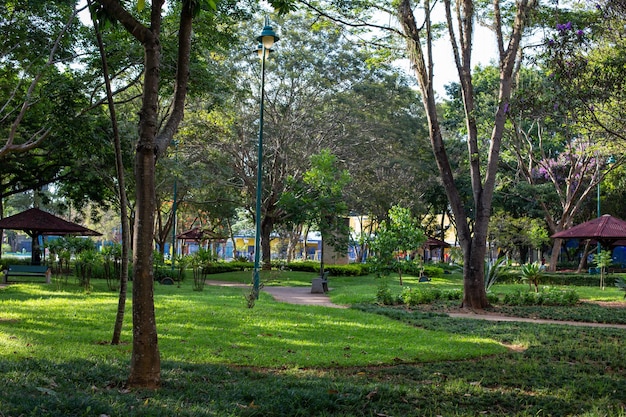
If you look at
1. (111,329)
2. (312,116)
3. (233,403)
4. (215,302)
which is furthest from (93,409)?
(312,116)

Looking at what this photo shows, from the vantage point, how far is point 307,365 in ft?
21.8

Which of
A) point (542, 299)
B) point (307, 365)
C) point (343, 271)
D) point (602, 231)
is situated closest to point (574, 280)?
point (602, 231)

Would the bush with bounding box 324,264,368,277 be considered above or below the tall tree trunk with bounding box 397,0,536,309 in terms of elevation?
below

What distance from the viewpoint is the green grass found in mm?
4602

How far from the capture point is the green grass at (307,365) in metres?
4.60

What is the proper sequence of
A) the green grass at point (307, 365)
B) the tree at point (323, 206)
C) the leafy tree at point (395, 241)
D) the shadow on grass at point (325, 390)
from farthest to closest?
the leafy tree at point (395, 241) → the tree at point (323, 206) → the green grass at point (307, 365) → the shadow on grass at point (325, 390)

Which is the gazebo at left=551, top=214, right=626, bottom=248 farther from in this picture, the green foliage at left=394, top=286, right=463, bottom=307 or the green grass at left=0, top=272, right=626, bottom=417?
the green grass at left=0, top=272, right=626, bottom=417

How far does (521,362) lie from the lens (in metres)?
7.11

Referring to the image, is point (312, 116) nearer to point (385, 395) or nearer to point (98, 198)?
point (98, 198)

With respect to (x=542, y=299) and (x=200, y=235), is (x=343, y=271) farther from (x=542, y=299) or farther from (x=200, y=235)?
(x=542, y=299)

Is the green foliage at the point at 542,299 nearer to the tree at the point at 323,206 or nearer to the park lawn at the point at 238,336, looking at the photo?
the park lawn at the point at 238,336

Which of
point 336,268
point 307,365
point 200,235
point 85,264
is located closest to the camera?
point 307,365

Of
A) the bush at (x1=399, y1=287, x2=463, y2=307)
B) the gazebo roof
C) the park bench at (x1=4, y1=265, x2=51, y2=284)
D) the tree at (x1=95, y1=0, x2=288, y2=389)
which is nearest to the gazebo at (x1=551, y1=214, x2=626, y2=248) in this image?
the bush at (x1=399, y1=287, x2=463, y2=307)

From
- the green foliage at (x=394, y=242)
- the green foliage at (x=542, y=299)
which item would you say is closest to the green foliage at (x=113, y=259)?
the green foliage at (x=394, y=242)
